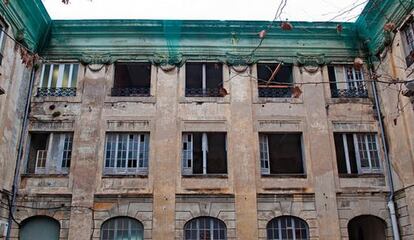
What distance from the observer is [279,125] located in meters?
14.3

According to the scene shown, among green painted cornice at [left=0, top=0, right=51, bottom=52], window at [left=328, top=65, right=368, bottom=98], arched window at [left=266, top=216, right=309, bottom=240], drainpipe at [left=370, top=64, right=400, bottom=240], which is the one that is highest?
green painted cornice at [left=0, top=0, right=51, bottom=52]

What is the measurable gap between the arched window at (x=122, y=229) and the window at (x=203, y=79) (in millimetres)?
4731

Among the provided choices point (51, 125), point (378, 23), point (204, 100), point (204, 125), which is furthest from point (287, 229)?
point (51, 125)

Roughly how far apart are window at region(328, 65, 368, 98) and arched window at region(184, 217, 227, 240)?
→ 6185 millimetres

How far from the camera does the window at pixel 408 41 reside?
41.7ft

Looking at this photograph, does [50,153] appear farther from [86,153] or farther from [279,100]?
[279,100]

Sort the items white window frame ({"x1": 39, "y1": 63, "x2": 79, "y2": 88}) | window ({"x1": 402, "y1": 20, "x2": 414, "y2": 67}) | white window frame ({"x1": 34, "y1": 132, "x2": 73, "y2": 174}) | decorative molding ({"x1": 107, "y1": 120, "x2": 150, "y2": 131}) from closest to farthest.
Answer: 1. window ({"x1": 402, "y1": 20, "x2": 414, "y2": 67})
2. white window frame ({"x1": 34, "y1": 132, "x2": 73, "y2": 174})
3. decorative molding ({"x1": 107, "y1": 120, "x2": 150, "y2": 131})
4. white window frame ({"x1": 39, "y1": 63, "x2": 79, "y2": 88})

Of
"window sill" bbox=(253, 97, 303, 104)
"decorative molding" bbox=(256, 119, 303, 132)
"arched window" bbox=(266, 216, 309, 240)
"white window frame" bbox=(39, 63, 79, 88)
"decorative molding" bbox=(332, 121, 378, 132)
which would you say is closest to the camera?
"arched window" bbox=(266, 216, 309, 240)

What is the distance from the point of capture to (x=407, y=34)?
13.1 m

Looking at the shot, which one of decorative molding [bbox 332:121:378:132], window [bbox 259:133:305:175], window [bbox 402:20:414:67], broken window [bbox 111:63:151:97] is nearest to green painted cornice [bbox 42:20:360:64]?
broken window [bbox 111:63:151:97]

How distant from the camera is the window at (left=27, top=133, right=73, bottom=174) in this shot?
13.7 m

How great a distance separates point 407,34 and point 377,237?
Answer: 6.82 m

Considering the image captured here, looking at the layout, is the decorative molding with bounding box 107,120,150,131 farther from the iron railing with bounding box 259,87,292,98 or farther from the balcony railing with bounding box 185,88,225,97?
the iron railing with bounding box 259,87,292,98

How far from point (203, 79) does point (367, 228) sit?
8.06 m
